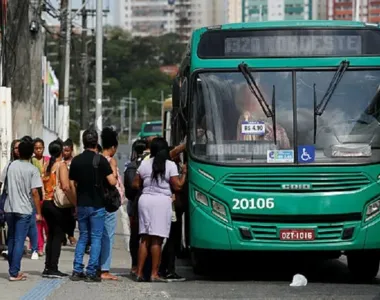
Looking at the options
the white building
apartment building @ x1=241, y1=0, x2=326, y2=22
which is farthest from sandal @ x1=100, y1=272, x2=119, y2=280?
apartment building @ x1=241, y1=0, x2=326, y2=22

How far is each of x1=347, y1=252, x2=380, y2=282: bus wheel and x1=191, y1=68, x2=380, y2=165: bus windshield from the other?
145 centimetres

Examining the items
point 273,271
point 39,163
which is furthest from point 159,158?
point 39,163

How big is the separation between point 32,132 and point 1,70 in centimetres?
140

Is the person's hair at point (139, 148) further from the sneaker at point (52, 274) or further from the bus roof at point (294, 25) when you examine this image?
the sneaker at point (52, 274)

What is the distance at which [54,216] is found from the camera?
14953 millimetres

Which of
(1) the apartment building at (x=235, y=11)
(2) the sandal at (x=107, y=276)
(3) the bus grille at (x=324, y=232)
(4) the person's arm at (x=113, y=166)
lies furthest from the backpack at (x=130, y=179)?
(1) the apartment building at (x=235, y=11)

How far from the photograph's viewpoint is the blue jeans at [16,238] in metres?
13.8

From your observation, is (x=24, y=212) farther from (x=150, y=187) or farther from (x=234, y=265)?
(x=234, y=265)

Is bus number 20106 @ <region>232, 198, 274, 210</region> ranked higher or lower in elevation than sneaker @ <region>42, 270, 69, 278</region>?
higher

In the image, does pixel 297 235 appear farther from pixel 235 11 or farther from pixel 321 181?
pixel 235 11

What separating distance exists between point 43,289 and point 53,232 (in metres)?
1.69

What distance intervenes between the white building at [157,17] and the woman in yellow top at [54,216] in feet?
415

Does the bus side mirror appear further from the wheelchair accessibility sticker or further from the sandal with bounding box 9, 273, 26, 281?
the sandal with bounding box 9, 273, 26, 281

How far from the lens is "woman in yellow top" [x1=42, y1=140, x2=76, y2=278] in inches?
553
